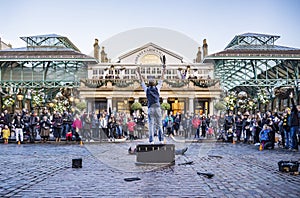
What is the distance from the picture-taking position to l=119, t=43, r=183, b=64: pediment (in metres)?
47.0

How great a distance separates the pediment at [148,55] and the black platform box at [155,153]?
122ft

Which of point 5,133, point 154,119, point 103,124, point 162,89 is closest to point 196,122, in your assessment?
point 103,124

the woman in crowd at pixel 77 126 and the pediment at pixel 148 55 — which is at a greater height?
the pediment at pixel 148 55

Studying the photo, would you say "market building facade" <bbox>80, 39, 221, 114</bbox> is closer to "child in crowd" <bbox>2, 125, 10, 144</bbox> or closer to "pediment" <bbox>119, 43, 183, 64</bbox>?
"pediment" <bbox>119, 43, 183, 64</bbox>

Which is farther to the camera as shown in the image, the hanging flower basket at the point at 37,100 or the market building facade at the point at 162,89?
the hanging flower basket at the point at 37,100

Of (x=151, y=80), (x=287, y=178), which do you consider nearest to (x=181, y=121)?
(x=151, y=80)

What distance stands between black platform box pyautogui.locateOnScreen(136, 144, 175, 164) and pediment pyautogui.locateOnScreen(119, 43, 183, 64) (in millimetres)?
37121

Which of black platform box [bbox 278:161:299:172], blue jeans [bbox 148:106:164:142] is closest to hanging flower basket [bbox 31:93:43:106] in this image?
blue jeans [bbox 148:106:164:142]

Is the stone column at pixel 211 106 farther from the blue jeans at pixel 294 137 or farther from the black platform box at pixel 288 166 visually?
the black platform box at pixel 288 166

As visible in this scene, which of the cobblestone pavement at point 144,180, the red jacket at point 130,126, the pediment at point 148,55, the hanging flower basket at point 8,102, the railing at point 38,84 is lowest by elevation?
the cobblestone pavement at point 144,180

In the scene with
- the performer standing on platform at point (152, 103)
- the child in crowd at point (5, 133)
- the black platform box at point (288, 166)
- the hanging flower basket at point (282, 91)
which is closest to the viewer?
the black platform box at point (288, 166)

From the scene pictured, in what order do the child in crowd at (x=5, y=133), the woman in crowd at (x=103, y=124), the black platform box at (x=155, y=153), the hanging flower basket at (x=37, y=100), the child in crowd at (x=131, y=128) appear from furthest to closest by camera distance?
the hanging flower basket at (x=37, y=100) → the child in crowd at (x=131, y=128) → the woman in crowd at (x=103, y=124) → the child in crowd at (x=5, y=133) → the black platform box at (x=155, y=153)

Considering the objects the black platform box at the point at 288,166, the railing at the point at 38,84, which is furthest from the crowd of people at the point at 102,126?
the railing at the point at 38,84

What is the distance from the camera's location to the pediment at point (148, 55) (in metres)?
47.0
